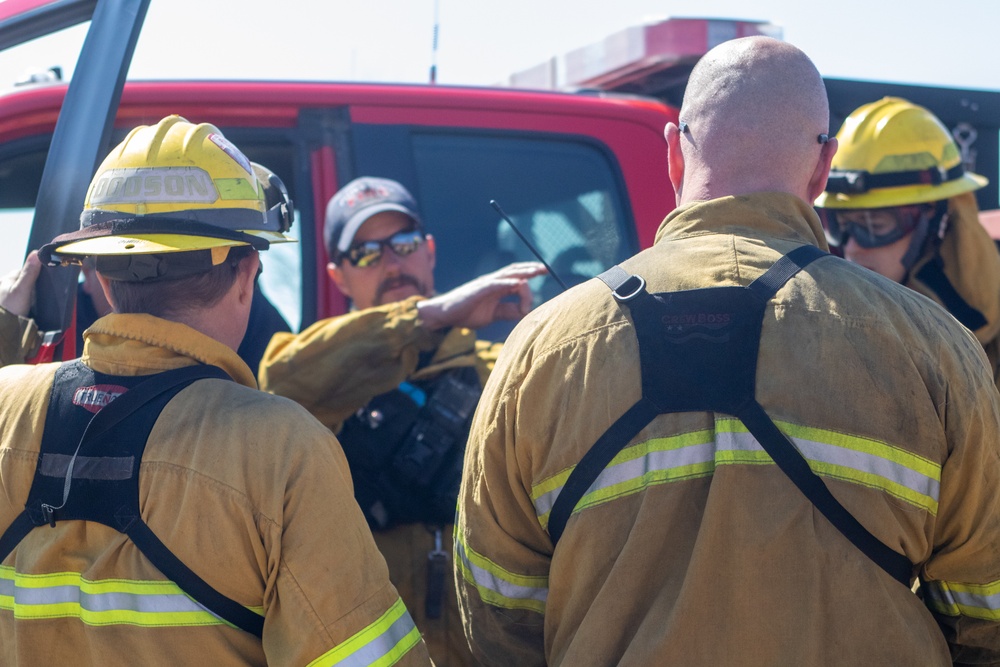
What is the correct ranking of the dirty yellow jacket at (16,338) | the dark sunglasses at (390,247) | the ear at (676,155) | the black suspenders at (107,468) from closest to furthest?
the black suspenders at (107,468)
the ear at (676,155)
the dirty yellow jacket at (16,338)
the dark sunglasses at (390,247)

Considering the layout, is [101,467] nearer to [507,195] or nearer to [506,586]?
[506,586]

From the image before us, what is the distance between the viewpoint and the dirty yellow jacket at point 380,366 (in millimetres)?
2621

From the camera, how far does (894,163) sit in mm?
3156

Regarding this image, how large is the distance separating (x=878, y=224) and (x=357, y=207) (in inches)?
62.7

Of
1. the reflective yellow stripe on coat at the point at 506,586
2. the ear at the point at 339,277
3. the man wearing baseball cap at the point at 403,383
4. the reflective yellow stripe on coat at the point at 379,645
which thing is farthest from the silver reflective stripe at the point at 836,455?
the ear at the point at 339,277

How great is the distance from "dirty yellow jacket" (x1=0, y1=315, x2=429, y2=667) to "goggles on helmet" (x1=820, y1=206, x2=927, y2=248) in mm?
2043

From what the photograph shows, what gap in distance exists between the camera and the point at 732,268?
5.27ft

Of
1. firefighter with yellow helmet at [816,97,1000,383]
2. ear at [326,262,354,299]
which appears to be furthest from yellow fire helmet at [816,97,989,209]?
ear at [326,262,354,299]

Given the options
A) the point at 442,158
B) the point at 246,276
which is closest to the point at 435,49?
the point at 442,158

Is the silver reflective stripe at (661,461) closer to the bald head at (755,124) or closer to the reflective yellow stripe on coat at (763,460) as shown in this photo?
the reflective yellow stripe on coat at (763,460)

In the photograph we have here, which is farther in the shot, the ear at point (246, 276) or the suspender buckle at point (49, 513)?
the ear at point (246, 276)

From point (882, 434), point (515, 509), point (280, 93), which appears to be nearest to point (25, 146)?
point (280, 93)

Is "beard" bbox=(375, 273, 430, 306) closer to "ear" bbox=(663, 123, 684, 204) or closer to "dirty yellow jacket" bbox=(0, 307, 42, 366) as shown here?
"dirty yellow jacket" bbox=(0, 307, 42, 366)

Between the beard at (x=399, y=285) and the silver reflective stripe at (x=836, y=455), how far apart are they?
5.18 ft
